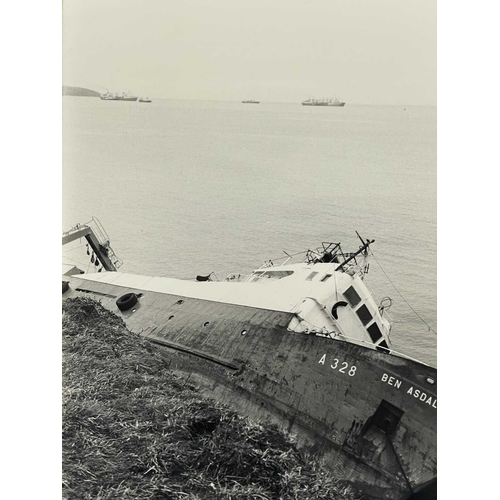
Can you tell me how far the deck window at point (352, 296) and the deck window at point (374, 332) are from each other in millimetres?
627

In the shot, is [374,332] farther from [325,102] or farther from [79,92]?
[79,92]

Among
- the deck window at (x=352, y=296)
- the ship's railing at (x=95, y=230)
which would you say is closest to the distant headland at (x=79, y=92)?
the ship's railing at (x=95, y=230)

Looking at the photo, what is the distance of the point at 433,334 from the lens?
36.8 feet

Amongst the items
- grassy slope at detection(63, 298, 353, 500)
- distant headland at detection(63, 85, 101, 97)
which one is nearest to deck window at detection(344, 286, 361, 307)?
grassy slope at detection(63, 298, 353, 500)

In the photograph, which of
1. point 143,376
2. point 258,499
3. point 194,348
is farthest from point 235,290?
point 258,499

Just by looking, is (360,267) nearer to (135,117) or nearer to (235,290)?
(235,290)

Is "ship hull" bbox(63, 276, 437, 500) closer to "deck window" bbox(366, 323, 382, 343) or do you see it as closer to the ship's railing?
"deck window" bbox(366, 323, 382, 343)

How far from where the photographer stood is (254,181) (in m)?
12.9

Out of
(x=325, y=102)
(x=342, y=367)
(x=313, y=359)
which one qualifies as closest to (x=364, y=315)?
(x=313, y=359)

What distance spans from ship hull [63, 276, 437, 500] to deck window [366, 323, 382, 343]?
2161mm

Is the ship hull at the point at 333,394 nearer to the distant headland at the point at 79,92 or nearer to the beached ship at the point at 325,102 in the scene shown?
the beached ship at the point at 325,102

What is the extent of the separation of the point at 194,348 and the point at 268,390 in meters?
2.62

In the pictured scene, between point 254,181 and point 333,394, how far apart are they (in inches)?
196

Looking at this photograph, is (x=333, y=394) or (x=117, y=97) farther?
(x=117, y=97)
